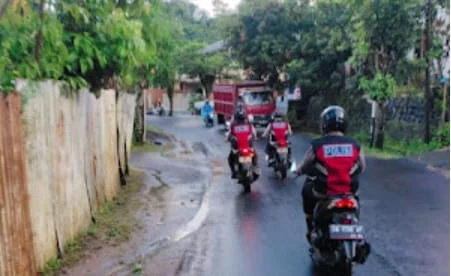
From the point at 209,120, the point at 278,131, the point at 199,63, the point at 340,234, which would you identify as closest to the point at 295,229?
the point at 340,234

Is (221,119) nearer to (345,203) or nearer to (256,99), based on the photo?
(256,99)

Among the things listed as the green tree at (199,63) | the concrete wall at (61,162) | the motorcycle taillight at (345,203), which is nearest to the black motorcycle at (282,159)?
the concrete wall at (61,162)

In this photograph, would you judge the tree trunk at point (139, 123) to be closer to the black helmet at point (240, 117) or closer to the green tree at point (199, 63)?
the black helmet at point (240, 117)

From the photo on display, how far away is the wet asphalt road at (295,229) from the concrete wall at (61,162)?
1.31 meters

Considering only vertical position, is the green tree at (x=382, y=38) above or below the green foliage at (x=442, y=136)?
above

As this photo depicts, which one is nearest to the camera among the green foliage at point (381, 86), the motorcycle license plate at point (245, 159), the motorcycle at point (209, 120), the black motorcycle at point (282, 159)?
the motorcycle license plate at point (245, 159)

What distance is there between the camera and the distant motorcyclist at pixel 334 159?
5660 millimetres

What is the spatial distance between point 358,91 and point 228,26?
388 inches

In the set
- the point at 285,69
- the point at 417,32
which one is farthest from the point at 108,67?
the point at 285,69

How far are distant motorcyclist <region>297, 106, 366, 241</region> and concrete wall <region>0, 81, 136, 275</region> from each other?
2.81m

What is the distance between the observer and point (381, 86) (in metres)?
18.5

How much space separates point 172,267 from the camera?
6.15 meters

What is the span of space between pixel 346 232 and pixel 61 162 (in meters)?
3.30

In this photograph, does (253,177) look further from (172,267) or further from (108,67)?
(172,267)
